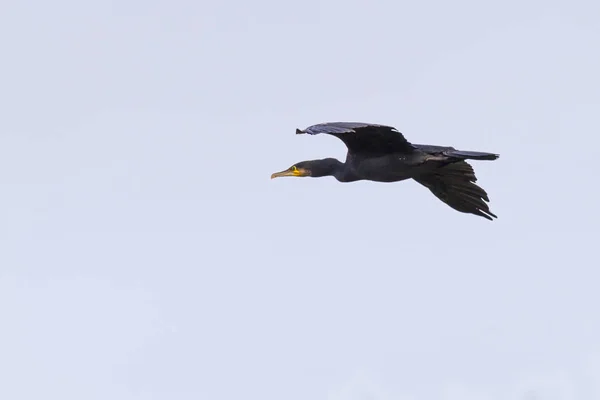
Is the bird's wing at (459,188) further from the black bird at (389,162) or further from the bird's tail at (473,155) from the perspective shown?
the bird's tail at (473,155)

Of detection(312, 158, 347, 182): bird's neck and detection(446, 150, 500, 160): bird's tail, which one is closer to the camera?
detection(446, 150, 500, 160): bird's tail

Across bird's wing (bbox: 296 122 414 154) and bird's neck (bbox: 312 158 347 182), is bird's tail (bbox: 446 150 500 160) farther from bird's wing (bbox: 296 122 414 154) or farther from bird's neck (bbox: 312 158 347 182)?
bird's neck (bbox: 312 158 347 182)

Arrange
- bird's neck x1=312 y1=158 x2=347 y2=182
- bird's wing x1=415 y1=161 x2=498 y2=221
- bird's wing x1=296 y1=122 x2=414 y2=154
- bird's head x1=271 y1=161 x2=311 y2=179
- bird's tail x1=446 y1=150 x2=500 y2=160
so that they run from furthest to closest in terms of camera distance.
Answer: bird's wing x1=415 y1=161 x2=498 y2=221 → bird's head x1=271 y1=161 x2=311 y2=179 → bird's neck x1=312 y1=158 x2=347 y2=182 → bird's tail x1=446 y1=150 x2=500 y2=160 → bird's wing x1=296 y1=122 x2=414 y2=154

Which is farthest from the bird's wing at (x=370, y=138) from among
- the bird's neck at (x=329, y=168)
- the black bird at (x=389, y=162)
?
the bird's neck at (x=329, y=168)

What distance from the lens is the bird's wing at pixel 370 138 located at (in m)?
21.7

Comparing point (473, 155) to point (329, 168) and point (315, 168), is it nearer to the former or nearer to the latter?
point (329, 168)

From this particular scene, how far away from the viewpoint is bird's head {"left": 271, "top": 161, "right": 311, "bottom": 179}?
25.2 metres

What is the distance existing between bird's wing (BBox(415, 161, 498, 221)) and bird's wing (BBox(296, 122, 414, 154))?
2371 millimetres

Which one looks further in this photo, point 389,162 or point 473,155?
point 389,162

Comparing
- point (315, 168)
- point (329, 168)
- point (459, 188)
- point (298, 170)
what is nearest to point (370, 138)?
point (329, 168)

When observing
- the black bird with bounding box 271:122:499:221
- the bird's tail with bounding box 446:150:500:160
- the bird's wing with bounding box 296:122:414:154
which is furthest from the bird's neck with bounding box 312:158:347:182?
the bird's tail with bounding box 446:150:500:160

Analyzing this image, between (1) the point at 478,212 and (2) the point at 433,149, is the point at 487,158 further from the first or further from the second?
(1) the point at 478,212

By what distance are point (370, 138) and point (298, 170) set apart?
2.22 metres

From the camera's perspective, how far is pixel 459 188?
26.4 m
